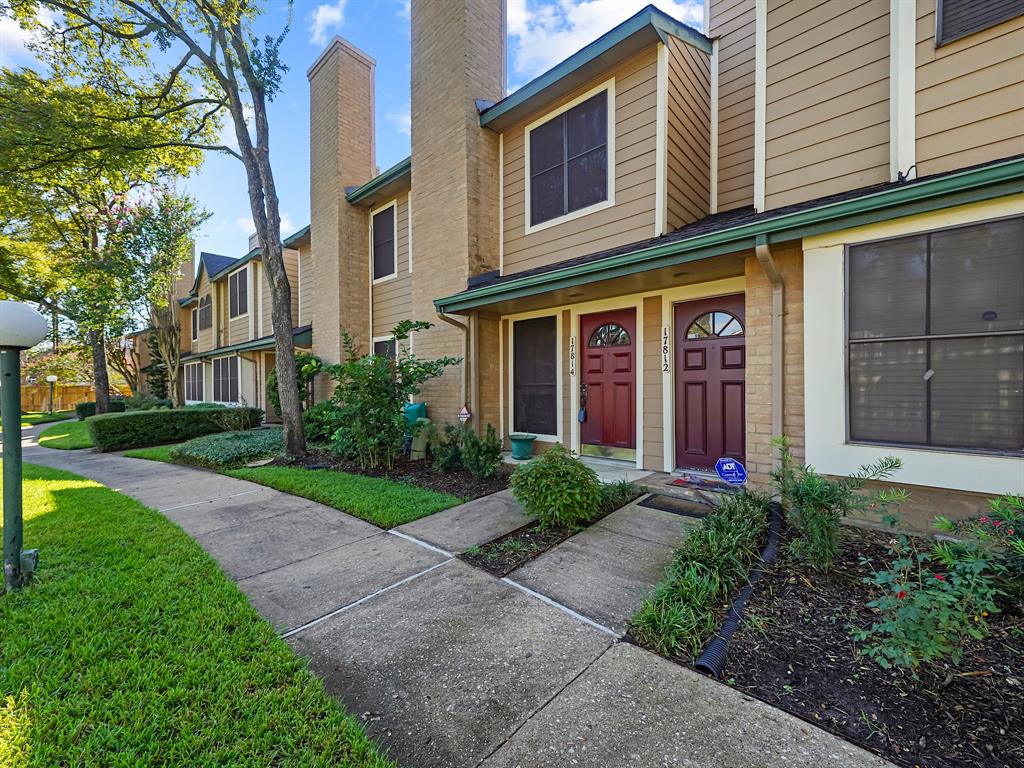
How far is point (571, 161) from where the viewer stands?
654 centimetres

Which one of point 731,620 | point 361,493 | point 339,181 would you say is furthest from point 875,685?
point 339,181

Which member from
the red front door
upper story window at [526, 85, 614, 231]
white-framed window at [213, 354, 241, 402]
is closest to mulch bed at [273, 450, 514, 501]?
the red front door

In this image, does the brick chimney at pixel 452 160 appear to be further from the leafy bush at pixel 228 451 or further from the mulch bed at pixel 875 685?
the mulch bed at pixel 875 685

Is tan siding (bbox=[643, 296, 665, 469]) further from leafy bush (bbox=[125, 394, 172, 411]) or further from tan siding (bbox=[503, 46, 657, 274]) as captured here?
leafy bush (bbox=[125, 394, 172, 411])

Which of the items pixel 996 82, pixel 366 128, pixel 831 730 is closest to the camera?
pixel 831 730

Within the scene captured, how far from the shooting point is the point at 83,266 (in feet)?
44.9

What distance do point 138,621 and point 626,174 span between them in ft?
21.4

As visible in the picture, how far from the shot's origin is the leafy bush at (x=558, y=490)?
3.82 m

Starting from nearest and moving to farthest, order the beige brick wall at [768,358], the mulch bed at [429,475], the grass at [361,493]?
the beige brick wall at [768,358] < the grass at [361,493] < the mulch bed at [429,475]

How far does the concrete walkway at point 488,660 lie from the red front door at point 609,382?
88.3 inches

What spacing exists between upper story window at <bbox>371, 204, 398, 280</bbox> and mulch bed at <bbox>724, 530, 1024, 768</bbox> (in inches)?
361

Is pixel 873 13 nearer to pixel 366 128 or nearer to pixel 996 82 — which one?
pixel 996 82

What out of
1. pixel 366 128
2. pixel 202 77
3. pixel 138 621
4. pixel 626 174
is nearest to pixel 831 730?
pixel 138 621

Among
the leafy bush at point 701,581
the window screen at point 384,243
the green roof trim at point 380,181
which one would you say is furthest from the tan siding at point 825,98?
the window screen at point 384,243
